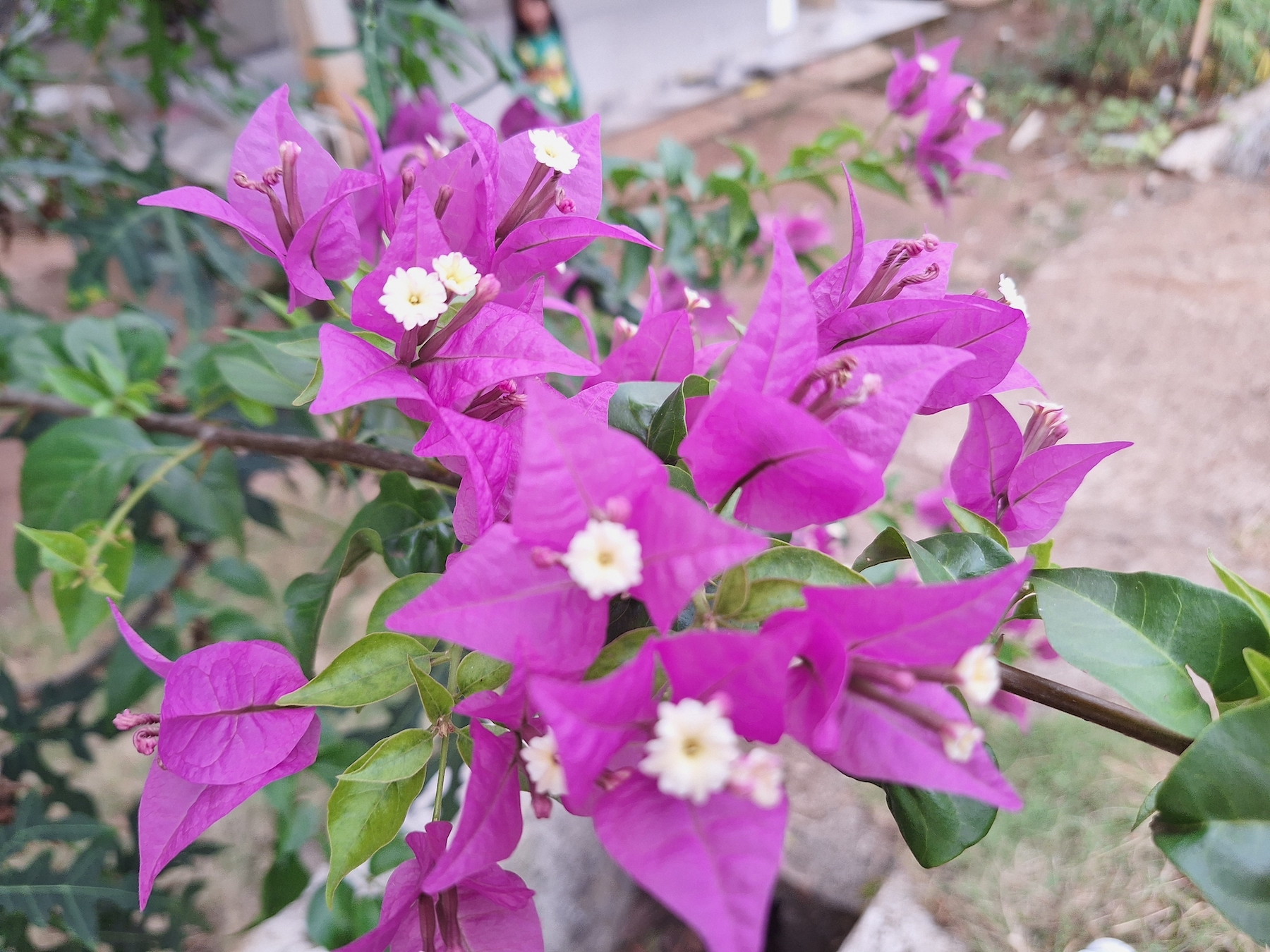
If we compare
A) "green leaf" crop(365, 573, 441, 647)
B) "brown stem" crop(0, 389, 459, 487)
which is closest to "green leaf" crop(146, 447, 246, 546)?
"brown stem" crop(0, 389, 459, 487)

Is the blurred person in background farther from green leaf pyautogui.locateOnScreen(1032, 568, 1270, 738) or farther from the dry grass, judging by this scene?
green leaf pyautogui.locateOnScreen(1032, 568, 1270, 738)

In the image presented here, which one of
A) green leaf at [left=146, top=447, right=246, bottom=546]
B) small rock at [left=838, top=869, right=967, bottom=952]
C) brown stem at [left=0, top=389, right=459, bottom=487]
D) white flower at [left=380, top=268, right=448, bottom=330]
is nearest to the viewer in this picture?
white flower at [left=380, top=268, right=448, bottom=330]

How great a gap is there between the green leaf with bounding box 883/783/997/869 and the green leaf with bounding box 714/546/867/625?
0.09m

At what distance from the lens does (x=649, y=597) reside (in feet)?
0.86

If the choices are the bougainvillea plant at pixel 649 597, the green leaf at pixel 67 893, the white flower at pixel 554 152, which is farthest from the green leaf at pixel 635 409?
the green leaf at pixel 67 893

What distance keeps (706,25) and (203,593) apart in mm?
3567

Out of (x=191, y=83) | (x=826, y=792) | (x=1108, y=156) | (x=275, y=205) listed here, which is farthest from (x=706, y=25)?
(x=275, y=205)

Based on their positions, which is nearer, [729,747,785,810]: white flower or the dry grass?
[729,747,785,810]: white flower

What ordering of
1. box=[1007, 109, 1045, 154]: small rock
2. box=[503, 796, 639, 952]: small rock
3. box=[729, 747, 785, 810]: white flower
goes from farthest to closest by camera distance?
box=[1007, 109, 1045, 154]: small rock → box=[503, 796, 639, 952]: small rock → box=[729, 747, 785, 810]: white flower

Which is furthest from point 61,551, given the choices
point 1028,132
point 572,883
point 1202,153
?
point 1028,132

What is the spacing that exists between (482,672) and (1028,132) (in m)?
3.83

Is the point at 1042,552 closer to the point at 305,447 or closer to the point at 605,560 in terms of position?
the point at 605,560

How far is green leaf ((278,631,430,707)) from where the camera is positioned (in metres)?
0.31

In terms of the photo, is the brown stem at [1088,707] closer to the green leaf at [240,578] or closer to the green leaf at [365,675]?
the green leaf at [365,675]
